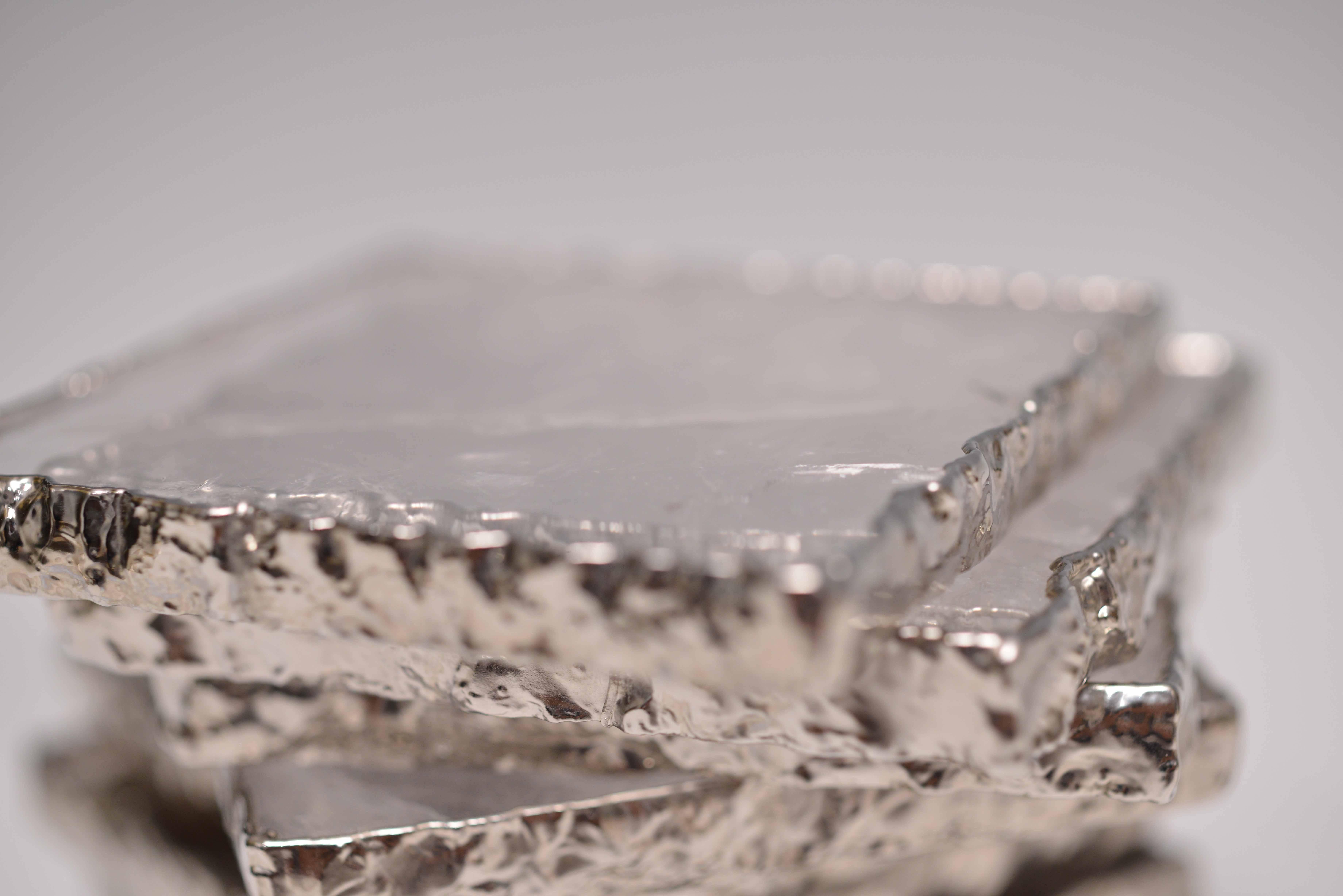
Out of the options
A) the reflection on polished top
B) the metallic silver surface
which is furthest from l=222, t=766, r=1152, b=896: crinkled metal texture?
the reflection on polished top

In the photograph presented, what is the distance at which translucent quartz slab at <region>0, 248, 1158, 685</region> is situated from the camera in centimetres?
35

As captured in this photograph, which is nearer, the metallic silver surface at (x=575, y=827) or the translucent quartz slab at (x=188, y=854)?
the metallic silver surface at (x=575, y=827)

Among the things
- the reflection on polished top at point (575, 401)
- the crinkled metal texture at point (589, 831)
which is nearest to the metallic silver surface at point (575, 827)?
the crinkled metal texture at point (589, 831)

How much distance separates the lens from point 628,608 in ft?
1.15

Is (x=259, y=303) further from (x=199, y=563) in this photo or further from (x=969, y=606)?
(x=969, y=606)

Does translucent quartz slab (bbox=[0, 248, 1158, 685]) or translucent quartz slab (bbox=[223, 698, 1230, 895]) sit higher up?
translucent quartz slab (bbox=[0, 248, 1158, 685])

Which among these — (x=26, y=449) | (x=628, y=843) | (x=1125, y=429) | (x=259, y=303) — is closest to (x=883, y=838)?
(x=628, y=843)

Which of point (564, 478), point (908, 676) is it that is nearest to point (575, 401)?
point (564, 478)

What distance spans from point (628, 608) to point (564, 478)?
8cm

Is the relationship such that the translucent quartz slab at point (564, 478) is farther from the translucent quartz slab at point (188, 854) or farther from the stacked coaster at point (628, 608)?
the translucent quartz slab at point (188, 854)

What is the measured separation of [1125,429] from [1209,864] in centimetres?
27

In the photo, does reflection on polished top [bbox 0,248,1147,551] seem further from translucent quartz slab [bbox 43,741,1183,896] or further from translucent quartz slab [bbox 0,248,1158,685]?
translucent quartz slab [bbox 43,741,1183,896]

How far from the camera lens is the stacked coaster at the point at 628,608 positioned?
362 millimetres

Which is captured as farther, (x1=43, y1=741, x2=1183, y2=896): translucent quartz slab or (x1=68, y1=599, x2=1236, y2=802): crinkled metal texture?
(x1=43, y1=741, x2=1183, y2=896): translucent quartz slab
